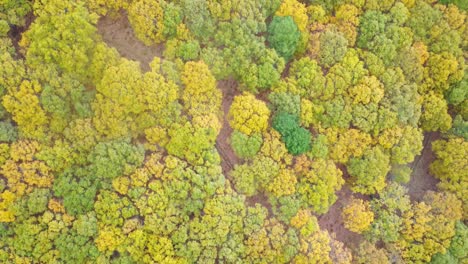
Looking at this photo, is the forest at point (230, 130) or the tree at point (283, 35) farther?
the tree at point (283, 35)

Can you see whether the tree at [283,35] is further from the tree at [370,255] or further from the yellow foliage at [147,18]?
the tree at [370,255]

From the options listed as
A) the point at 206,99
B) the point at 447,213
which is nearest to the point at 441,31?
the point at 447,213

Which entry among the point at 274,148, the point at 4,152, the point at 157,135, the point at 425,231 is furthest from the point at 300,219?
the point at 4,152

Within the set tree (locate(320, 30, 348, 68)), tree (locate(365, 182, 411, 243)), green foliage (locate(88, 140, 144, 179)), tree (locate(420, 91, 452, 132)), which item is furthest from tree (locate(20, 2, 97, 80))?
tree (locate(420, 91, 452, 132))

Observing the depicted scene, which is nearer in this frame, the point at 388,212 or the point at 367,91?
the point at 367,91

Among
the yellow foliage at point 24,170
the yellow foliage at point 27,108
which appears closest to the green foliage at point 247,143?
the yellow foliage at point 24,170

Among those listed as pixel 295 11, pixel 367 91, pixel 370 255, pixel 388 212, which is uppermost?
pixel 295 11

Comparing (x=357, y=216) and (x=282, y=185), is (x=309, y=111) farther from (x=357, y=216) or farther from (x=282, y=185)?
(x=357, y=216)
